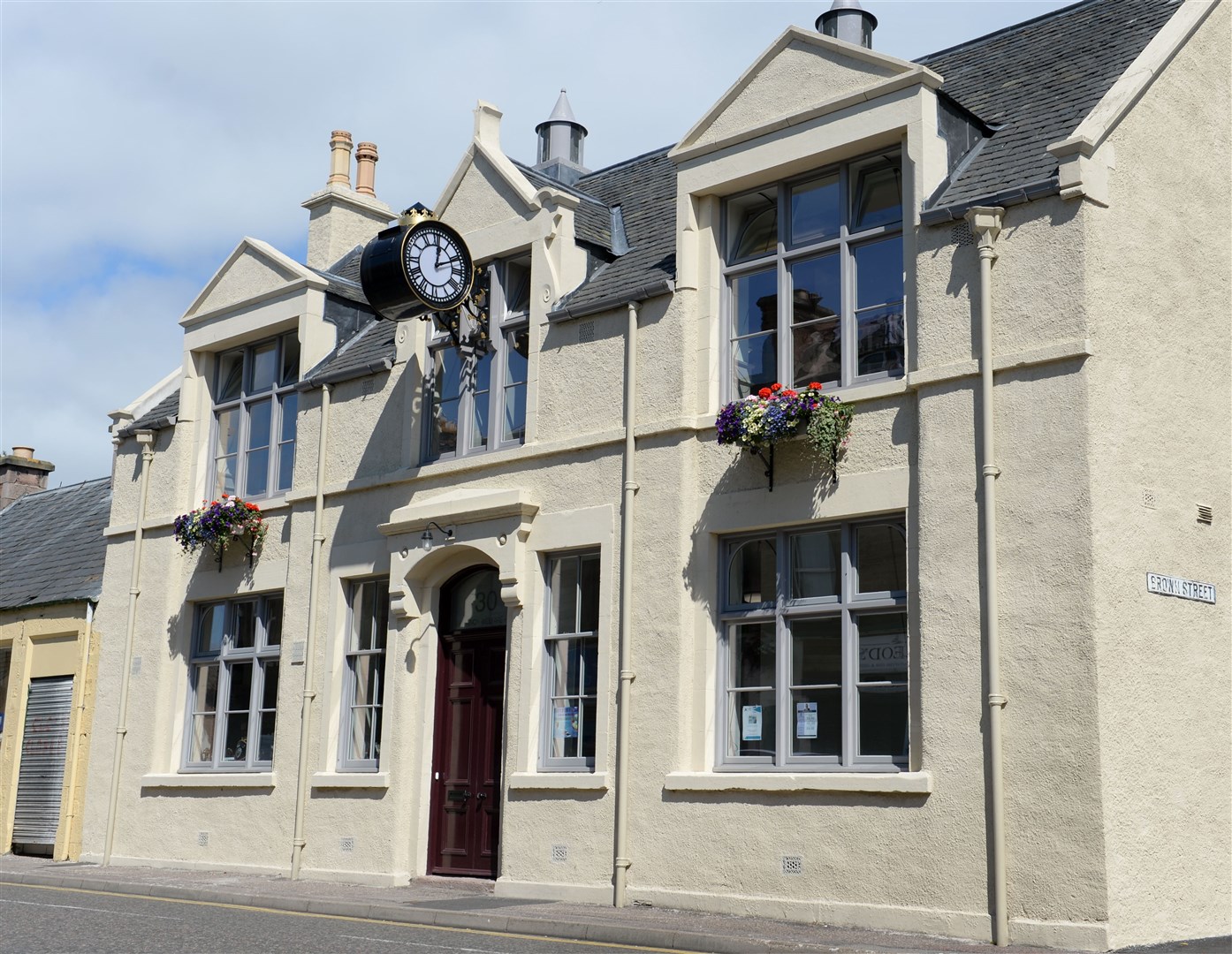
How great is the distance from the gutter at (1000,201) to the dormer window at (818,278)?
2.00 ft

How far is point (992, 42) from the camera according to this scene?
613 inches

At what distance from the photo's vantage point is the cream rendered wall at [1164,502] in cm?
1090

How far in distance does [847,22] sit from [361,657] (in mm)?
9082

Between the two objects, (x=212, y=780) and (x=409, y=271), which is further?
(x=212, y=780)

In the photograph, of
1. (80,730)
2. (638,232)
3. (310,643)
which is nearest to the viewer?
(638,232)

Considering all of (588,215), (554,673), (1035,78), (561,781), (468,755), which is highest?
(1035,78)

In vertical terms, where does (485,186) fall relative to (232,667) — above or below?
above

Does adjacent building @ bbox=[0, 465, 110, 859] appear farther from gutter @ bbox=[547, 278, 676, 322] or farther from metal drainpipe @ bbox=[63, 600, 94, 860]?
gutter @ bbox=[547, 278, 676, 322]

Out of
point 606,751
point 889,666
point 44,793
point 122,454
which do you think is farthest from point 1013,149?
point 44,793

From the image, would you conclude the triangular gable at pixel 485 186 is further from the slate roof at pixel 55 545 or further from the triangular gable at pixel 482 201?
the slate roof at pixel 55 545

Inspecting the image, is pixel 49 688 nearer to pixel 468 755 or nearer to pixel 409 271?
pixel 468 755

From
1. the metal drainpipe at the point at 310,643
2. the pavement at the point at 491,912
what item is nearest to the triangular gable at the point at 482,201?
the metal drainpipe at the point at 310,643

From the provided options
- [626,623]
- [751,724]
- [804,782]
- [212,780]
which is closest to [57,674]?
[212,780]

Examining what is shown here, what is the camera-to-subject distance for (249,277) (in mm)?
19625
